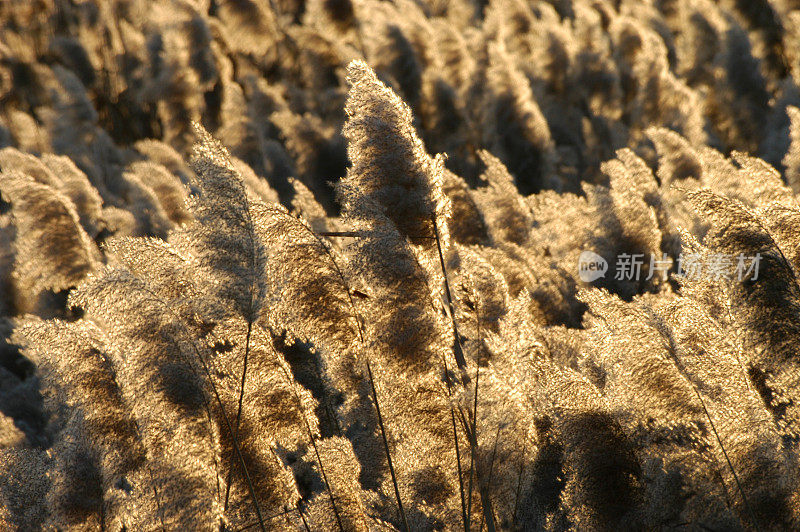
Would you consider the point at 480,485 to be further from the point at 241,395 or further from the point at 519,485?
the point at 241,395

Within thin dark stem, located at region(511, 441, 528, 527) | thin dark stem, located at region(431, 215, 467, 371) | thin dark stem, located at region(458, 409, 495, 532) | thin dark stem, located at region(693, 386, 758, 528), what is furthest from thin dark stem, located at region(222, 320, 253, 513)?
thin dark stem, located at region(693, 386, 758, 528)

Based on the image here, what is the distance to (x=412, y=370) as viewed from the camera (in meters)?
2.72

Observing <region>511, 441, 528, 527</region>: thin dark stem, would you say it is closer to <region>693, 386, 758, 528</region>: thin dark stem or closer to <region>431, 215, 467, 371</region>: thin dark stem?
<region>431, 215, 467, 371</region>: thin dark stem

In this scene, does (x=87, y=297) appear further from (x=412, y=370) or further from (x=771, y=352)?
(x=771, y=352)

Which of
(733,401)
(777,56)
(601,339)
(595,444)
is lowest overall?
(595,444)

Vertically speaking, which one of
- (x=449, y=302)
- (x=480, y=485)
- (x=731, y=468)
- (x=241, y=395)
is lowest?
(x=480, y=485)

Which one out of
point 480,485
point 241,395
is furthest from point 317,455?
point 480,485

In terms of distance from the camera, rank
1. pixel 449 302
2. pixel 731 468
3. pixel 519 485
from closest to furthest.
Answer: pixel 731 468 → pixel 449 302 → pixel 519 485

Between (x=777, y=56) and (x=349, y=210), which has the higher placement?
(x=777, y=56)

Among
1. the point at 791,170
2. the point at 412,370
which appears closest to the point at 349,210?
the point at 412,370

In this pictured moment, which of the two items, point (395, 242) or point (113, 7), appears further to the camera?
point (113, 7)

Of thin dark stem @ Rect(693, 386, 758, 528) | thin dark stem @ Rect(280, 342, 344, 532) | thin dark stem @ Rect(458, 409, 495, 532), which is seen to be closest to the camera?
thin dark stem @ Rect(693, 386, 758, 528)

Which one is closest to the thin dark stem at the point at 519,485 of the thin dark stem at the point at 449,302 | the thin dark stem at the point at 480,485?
the thin dark stem at the point at 480,485

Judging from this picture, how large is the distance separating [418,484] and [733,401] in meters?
1.31
